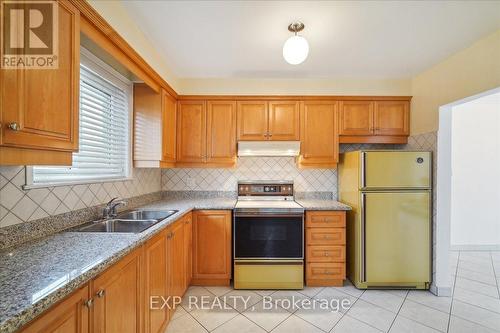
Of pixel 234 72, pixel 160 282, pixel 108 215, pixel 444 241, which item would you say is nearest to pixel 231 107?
pixel 234 72

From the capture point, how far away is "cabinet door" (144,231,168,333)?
1.47 m

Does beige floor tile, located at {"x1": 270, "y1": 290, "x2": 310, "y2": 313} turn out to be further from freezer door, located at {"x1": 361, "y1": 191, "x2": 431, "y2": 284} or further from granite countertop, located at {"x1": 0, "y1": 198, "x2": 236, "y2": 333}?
granite countertop, located at {"x1": 0, "y1": 198, "x2": 236, "y2": 333}

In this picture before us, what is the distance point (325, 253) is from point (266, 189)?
1.06 meters

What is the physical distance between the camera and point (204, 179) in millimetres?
3168

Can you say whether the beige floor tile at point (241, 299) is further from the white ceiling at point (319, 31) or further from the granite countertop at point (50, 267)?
the white ceiling at point (319, 31)

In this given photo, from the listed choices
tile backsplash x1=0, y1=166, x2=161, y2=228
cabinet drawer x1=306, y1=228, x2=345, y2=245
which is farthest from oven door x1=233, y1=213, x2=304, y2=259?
tile backsplash x1=0, y1=166, x2=161, y2=228

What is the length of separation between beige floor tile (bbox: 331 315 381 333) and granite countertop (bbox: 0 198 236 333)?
1.71 meters

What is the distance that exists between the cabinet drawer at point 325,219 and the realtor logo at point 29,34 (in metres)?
2.42

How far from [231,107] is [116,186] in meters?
1.59

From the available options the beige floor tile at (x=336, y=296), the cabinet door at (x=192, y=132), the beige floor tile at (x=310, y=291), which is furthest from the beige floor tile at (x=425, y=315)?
the cabinet door at (x=192, y=132)

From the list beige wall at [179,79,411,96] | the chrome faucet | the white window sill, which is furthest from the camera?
beige wall at [179,79,411,96]

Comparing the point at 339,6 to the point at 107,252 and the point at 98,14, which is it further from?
the point at 107,252

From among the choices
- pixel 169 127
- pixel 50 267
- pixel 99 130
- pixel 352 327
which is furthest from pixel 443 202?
pixel 99 130

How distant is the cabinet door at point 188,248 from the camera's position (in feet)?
7.54
